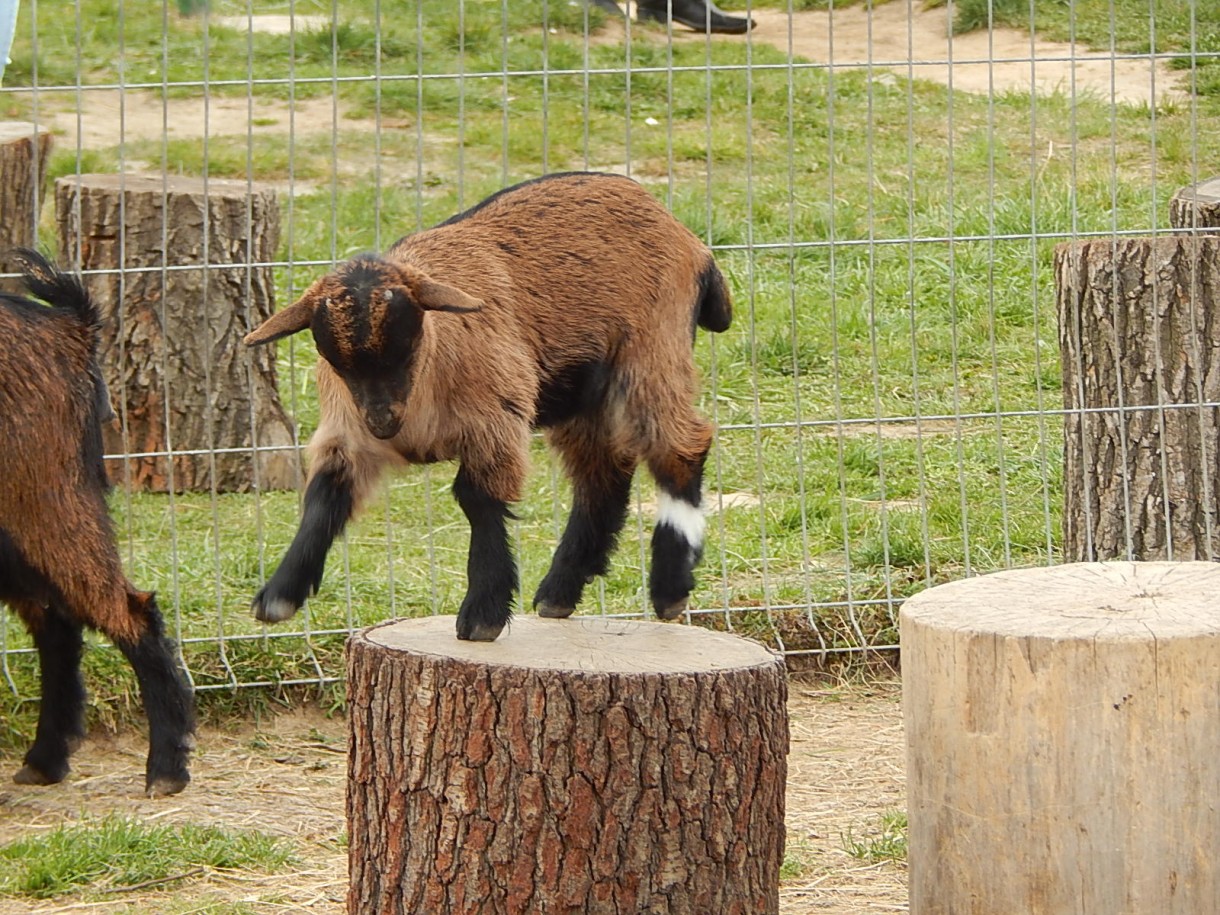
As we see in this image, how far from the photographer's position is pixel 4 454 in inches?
199

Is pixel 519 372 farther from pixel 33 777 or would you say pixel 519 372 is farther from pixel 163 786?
pixel 33 777

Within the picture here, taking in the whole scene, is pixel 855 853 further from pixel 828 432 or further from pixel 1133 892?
pixel 828 432

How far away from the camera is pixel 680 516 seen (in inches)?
193

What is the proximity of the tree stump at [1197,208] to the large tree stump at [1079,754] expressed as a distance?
279 centimetres

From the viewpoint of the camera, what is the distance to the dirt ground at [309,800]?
179 inches

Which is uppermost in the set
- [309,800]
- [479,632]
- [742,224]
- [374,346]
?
[742,224]

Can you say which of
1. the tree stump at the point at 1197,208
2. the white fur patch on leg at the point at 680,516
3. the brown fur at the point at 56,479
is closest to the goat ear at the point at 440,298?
the white fur patch on leg at the point at 680,516

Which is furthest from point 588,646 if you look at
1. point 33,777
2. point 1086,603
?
point 33,777

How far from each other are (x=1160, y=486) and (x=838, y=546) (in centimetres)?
122

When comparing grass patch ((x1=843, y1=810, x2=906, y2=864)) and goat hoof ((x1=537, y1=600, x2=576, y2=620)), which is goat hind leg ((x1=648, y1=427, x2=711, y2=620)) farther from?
grass patch ((x1=843, y1=810, x2=906, y2=864))

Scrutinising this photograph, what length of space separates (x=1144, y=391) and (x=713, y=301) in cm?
182

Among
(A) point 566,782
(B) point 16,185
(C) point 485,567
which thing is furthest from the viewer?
(B) point 16,185

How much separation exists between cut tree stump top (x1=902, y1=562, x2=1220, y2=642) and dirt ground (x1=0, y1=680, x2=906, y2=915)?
95 cm

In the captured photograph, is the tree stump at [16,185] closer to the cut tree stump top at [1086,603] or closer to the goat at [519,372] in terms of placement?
the goat at [519,372]
